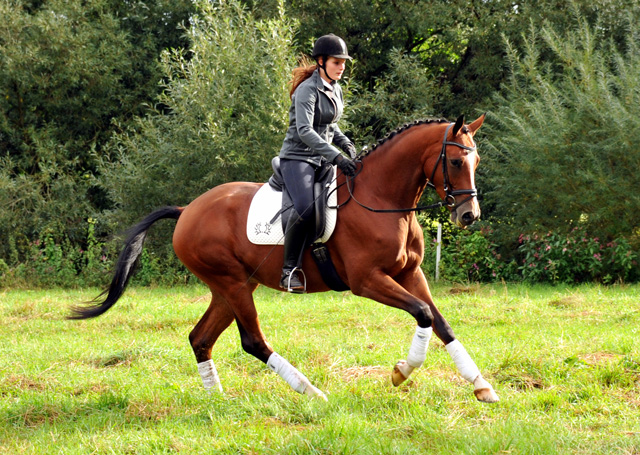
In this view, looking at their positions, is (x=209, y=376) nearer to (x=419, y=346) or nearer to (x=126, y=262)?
(x=126, y=262)

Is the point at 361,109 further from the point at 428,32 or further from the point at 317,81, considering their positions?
the point at 317,81

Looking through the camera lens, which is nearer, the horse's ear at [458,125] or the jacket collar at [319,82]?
the horse's ear at [458,125]

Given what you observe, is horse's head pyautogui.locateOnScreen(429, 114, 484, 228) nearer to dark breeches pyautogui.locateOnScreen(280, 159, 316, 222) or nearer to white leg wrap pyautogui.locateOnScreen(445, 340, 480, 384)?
white leg wrap pyautogui.locateOnScreen(445, 340, 480, 384)

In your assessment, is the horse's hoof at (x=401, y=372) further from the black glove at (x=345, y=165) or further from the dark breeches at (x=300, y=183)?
the black glove at (x=345, y=165)

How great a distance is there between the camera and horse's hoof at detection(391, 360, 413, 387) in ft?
18.4

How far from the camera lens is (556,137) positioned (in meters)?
13.9

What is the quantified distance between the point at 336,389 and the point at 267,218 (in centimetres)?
162

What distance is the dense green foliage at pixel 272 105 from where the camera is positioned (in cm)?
1398

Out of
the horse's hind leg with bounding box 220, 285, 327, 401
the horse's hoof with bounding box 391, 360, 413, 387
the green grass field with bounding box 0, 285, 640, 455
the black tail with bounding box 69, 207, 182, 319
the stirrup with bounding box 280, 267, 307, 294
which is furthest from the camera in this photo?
the black tail with bounding box 69, 207, 182, 319

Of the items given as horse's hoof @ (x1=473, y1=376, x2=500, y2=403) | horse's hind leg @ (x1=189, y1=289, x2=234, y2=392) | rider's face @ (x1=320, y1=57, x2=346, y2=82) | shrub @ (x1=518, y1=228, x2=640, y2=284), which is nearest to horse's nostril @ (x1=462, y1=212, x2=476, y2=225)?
horse's hoof @ (x1=473, y1=376, x2=500, y2=403)

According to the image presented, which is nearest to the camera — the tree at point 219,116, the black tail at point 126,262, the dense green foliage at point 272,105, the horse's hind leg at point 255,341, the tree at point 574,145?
the horse's hind leg at point 255,341

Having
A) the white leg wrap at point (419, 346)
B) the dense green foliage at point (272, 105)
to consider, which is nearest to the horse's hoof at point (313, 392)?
the white leg wrap at point (419, 346)

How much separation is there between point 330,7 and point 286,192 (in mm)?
12938

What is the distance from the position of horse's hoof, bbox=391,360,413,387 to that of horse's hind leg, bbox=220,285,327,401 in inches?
27.1
